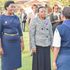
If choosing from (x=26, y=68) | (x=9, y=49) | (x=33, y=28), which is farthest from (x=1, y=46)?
(x=26, y=68)

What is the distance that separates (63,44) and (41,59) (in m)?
2.39

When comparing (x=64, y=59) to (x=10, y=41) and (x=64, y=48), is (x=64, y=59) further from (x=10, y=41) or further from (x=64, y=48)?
(x=10, y=41)

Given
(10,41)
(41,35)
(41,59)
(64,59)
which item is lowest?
(41,59)

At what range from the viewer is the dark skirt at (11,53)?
843 cm

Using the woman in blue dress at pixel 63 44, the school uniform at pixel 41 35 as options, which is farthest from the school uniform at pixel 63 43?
the school uniform at pixel 41 35

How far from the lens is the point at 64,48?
6410 millimetres

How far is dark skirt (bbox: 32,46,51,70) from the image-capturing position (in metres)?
8.66

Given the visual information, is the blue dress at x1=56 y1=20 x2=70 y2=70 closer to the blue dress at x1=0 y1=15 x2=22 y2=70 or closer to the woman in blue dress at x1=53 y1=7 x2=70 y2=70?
the woman in blue dress at x1=53 y1=7 x2=70 y2=70

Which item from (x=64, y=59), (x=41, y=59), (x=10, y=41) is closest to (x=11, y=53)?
(x=10, y=41)

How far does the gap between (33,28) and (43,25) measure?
0.77 ft

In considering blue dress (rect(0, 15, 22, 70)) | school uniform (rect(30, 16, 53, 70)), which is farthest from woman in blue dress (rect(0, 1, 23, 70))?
school uniform (rect(30, 16, 53, 70))

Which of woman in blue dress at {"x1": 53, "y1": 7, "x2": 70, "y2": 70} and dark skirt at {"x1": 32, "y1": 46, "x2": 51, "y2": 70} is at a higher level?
woman in blue dress at {"x1": 53, "y1": 7, "x2": 70, "y2": 70}

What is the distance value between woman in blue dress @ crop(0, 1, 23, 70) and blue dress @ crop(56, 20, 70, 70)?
6.82ft

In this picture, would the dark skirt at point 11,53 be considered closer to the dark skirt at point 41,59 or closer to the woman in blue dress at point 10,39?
the woman in blue dress at point 10,39
